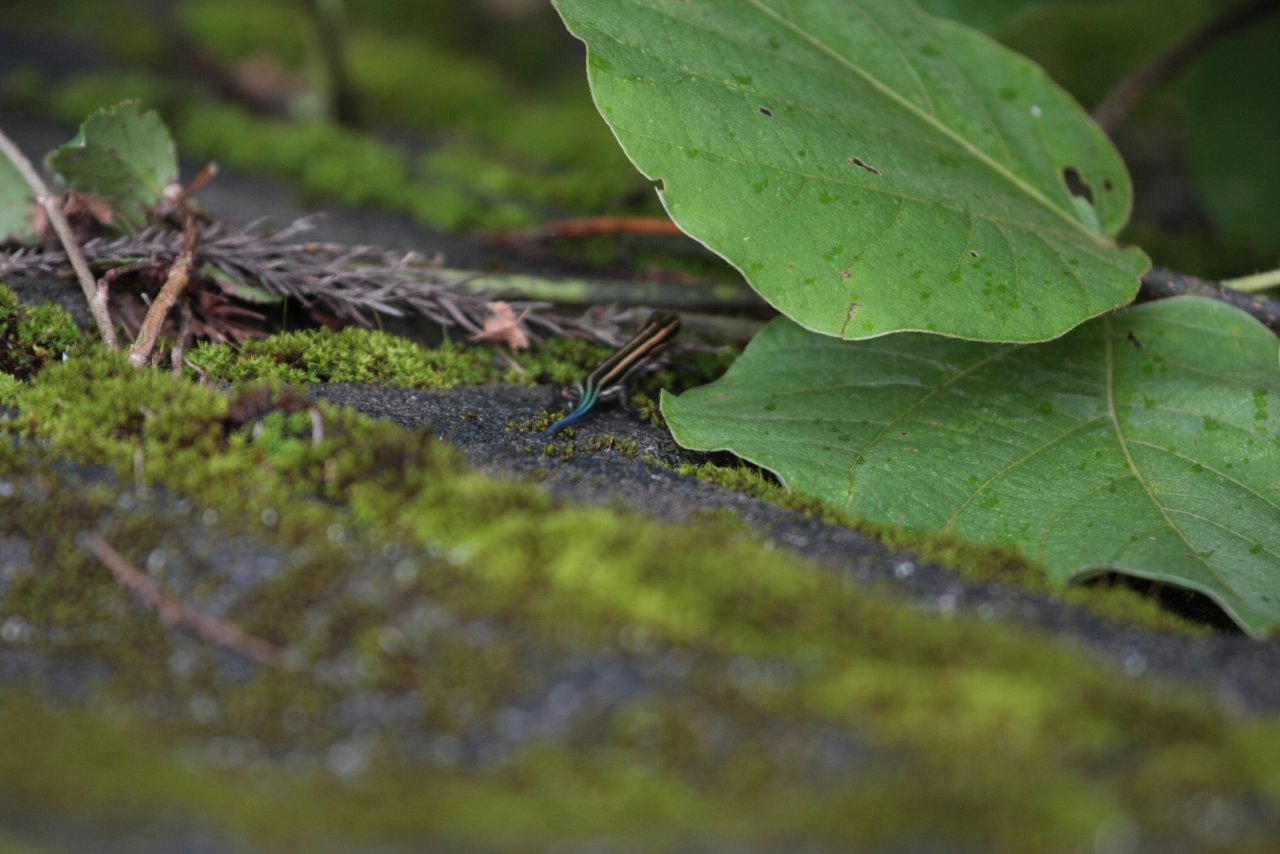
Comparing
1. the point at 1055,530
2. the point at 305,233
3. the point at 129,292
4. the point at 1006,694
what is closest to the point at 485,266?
the point at 305,233

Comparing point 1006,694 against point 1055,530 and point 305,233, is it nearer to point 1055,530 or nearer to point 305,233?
point 1055,530

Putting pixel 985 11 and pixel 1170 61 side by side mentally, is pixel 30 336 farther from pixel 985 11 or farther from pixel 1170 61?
pixel 1170 61

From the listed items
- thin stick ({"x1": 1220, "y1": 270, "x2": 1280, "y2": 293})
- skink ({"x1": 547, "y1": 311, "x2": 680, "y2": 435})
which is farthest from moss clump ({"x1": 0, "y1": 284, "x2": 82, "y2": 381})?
thin stick ({"x1": 1220, "y1": 270, "x2": 1280, "y2": 293})

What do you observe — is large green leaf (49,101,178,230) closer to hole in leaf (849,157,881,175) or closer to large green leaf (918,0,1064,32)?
hole in leaf (849,157,881,175)

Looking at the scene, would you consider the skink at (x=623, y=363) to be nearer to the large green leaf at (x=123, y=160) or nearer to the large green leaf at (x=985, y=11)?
the large green leaf at (x=123, y=160)

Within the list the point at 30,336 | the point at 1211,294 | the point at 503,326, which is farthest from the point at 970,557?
the point at 30,336
